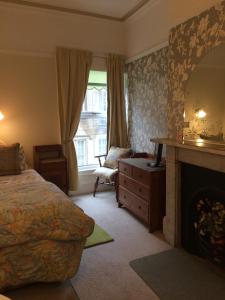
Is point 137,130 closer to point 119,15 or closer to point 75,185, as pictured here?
point 75,185

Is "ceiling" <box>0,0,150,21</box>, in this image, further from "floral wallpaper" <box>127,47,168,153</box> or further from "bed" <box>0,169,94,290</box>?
"bed" <box>0,169,94,290</box>

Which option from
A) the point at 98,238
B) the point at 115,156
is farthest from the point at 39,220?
the point at 115,156

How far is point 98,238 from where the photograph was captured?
2.89 m

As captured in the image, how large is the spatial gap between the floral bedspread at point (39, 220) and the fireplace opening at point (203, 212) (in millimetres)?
1087

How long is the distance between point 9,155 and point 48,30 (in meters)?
2.08

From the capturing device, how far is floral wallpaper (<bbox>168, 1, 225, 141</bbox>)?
2.17 m

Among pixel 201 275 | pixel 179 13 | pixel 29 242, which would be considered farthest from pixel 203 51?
pixel 29 242

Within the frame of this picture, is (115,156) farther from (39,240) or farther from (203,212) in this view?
(39,240)

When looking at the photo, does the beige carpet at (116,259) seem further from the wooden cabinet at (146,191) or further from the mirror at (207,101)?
the mirror at (207,101)

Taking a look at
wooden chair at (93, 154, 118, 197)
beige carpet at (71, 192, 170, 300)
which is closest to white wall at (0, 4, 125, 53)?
wooden chair at (93, 154, 118, 197)

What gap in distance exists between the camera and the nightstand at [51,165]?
390cm

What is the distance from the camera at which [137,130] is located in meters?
4.40

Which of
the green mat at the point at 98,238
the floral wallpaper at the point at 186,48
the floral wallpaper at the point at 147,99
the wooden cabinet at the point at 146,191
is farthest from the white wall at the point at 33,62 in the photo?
the floral wallpaper at the point at 186,48

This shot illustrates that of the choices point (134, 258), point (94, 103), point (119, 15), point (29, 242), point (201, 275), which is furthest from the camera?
point (94, 103)
